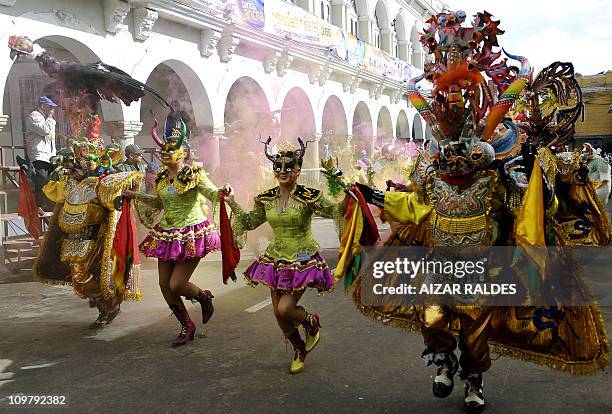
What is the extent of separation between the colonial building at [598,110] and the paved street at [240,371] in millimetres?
35274

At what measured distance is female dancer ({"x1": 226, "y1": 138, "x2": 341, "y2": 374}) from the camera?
14.8ft

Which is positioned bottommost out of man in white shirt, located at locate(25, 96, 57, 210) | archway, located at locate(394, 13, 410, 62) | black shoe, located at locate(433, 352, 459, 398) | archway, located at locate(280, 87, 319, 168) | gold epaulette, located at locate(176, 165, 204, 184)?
black shoe, located at locate(433, 352, 459, 398)

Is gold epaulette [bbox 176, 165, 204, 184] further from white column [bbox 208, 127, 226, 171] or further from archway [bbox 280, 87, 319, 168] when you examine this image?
archway [bbox 280, 87, 319, 168]

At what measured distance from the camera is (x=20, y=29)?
9.08 m

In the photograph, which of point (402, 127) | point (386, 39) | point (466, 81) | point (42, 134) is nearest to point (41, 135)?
point (42, 134)

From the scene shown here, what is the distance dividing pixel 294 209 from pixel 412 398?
177 centimetres

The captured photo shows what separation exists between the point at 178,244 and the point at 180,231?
0.16 meters

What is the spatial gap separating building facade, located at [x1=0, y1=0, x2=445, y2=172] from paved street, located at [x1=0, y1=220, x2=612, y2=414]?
3.77 m

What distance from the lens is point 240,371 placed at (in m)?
4.65

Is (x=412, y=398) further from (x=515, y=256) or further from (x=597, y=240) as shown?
(x=597, y=240)

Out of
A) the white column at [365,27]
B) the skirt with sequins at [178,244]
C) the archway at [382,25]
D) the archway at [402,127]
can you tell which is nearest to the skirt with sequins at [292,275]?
the skirt with sequins at [178,244]

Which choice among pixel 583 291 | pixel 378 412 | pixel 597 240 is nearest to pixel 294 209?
pixel 378 412

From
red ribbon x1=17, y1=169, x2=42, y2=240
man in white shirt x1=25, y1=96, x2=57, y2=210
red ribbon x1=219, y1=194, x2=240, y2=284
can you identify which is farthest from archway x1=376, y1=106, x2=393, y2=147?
red ribbon x1=219, y1=194, x2=240, y2=284

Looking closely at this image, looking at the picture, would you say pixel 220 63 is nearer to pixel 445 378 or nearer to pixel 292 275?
pixel 292 275
